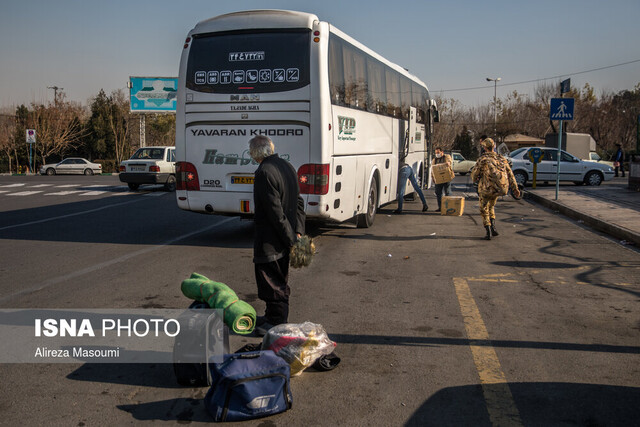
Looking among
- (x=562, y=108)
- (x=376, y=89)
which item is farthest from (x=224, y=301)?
(x=562, y=108)

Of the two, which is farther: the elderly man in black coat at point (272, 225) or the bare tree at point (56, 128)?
the bare tree at point (56, 128)

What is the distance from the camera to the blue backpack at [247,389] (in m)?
3.91

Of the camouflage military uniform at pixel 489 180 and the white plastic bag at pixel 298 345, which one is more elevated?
the camouflage military uniform at pixel 489 180

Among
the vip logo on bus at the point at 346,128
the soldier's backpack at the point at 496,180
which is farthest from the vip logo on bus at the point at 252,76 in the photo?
the soldier's backpack at the point at 496,180

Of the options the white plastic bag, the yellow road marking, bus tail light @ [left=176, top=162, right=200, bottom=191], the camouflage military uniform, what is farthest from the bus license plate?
the white plastic bag

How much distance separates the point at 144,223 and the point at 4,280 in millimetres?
6084

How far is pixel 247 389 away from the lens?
12.9 ft

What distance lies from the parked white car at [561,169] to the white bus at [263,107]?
16659mm

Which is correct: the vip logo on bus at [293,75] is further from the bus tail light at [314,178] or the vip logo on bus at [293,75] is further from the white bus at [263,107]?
the bus tail light at [314,178]

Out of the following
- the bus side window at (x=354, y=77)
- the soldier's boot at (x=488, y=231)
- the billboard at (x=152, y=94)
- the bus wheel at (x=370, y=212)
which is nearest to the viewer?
the bus side window at (x=354, y=77)

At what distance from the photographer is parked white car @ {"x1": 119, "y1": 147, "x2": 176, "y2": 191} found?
79.9 feet

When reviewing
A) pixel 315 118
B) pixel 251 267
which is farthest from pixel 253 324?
pixel 315 118

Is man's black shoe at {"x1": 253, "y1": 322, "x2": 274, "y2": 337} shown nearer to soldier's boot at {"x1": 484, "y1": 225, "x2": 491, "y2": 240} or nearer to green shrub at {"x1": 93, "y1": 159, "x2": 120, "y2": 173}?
soldier's boot at {"x1": 484, "y1": 225, "x2": 491, "y2": 240}

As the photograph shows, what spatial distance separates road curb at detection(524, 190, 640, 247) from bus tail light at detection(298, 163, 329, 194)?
5943mm
